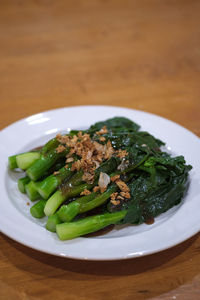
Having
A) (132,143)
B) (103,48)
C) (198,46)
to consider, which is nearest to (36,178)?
(132,143)

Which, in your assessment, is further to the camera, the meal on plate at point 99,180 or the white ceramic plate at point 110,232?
the meal on plate at point 99,180

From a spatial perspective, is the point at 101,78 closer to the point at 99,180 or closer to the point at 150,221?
the point at 99,180

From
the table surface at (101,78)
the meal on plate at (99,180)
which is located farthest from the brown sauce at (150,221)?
the table surface at (101,78)

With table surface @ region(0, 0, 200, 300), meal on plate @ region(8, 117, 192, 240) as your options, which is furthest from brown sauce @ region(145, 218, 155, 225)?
table surface @ region(0, 0, 200, 300)

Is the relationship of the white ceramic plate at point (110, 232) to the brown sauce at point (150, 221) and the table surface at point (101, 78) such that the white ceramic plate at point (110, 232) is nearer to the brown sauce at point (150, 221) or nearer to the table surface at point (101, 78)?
the brown sauce at point (150, 221)

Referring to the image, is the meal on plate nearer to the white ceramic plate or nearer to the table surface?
the white ceramic plate

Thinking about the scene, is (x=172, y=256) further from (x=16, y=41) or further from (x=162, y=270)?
(x=16, y=41)
